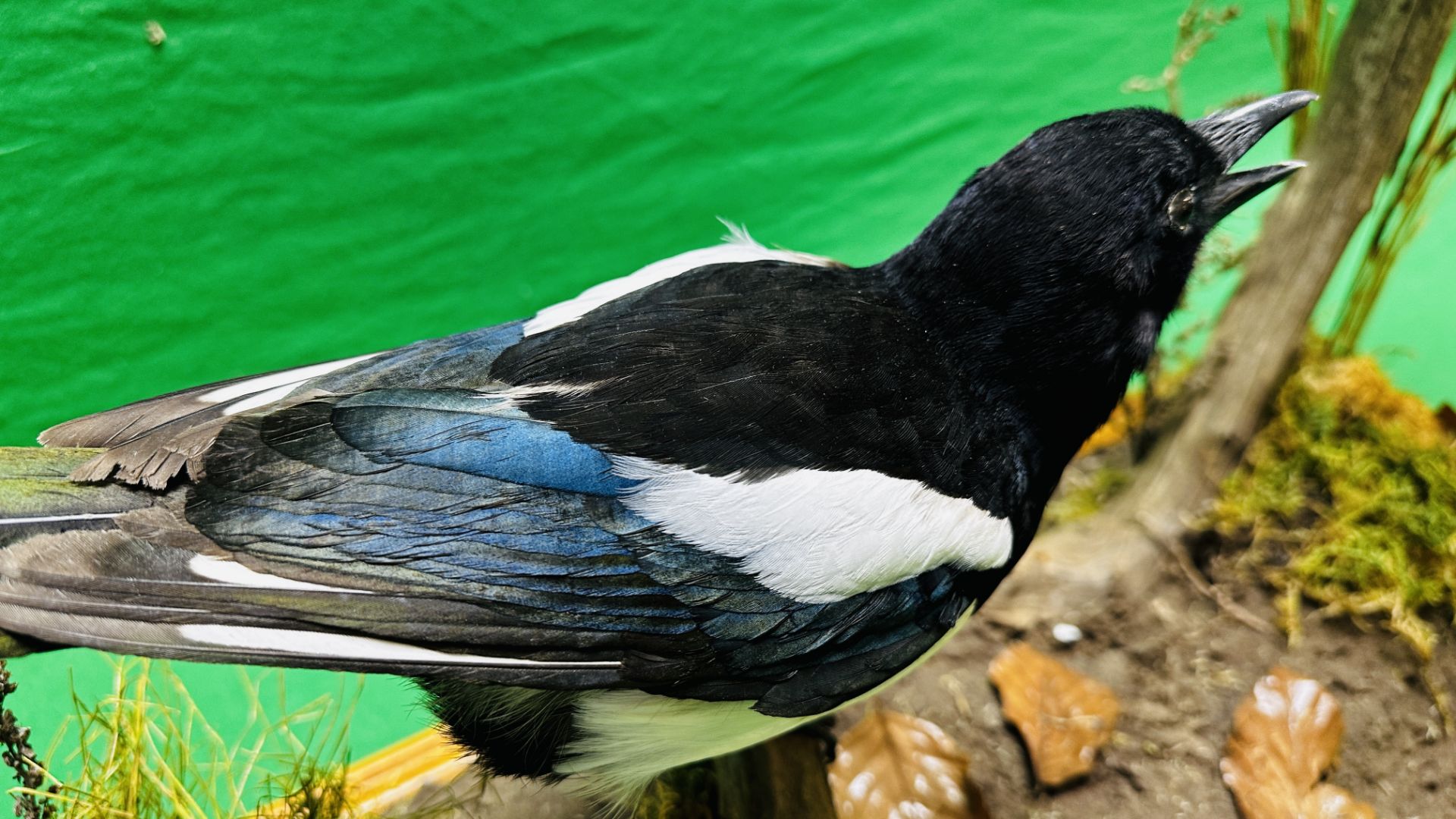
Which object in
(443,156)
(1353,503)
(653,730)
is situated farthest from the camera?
(443,156)

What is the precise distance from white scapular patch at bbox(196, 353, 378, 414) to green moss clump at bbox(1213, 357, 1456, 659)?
141 centimetres

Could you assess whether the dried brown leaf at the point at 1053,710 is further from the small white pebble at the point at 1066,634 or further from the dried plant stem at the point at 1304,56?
the dried plant stem at the point at 1304,56

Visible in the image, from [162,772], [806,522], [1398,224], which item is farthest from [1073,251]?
[162,772]

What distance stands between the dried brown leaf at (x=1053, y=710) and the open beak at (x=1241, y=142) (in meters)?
0.74

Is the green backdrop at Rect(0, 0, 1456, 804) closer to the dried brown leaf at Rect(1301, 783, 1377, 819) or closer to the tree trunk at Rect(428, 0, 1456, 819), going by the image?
the tree trunk at Rect(428, 0, 1456, 819)

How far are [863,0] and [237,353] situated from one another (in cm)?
145

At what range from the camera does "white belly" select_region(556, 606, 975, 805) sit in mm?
1169

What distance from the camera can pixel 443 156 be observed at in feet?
6.59

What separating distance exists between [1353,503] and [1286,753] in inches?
18.0

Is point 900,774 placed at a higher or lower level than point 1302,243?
lower

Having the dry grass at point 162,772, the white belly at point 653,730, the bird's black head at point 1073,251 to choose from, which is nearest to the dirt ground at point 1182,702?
the white belly at point 653,730

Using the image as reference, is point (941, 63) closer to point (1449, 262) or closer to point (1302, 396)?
point (1302, 396)

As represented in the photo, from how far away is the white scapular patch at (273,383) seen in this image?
1272mm

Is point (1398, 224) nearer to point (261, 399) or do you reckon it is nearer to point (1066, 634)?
point (1066, 634)
